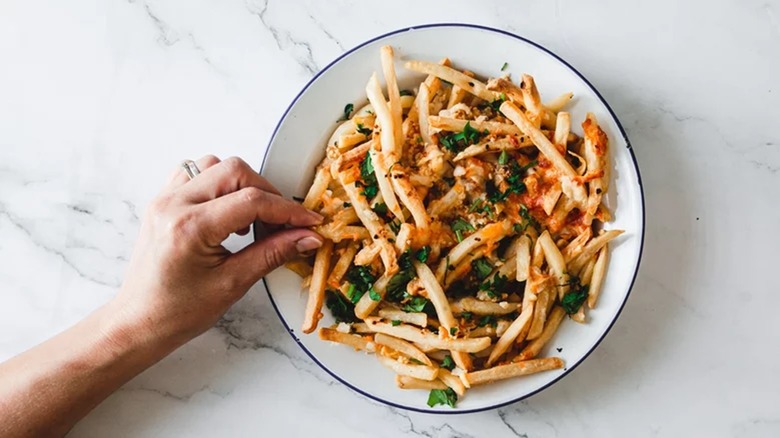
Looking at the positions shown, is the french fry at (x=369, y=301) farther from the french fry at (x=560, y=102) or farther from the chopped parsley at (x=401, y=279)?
the french fry at (x=560, y=102)

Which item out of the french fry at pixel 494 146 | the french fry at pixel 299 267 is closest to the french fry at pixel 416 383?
the french fry at pixel 299 267

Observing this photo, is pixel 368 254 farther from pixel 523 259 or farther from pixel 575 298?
pixel 575 298

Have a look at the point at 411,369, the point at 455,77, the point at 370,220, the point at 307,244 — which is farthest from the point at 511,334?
the point at 455,77

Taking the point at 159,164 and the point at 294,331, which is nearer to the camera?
the point at 294,331

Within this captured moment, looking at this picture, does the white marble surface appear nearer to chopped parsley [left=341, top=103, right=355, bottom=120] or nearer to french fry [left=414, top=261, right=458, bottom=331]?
chopped parsley [left=341, top=103, right=355, bottom=120]

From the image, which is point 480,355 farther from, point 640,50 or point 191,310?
point 640,50

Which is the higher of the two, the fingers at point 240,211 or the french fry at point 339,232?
the fingers at point 240,211

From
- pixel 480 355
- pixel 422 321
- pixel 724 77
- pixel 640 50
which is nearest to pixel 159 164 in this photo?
pixel 422 321
